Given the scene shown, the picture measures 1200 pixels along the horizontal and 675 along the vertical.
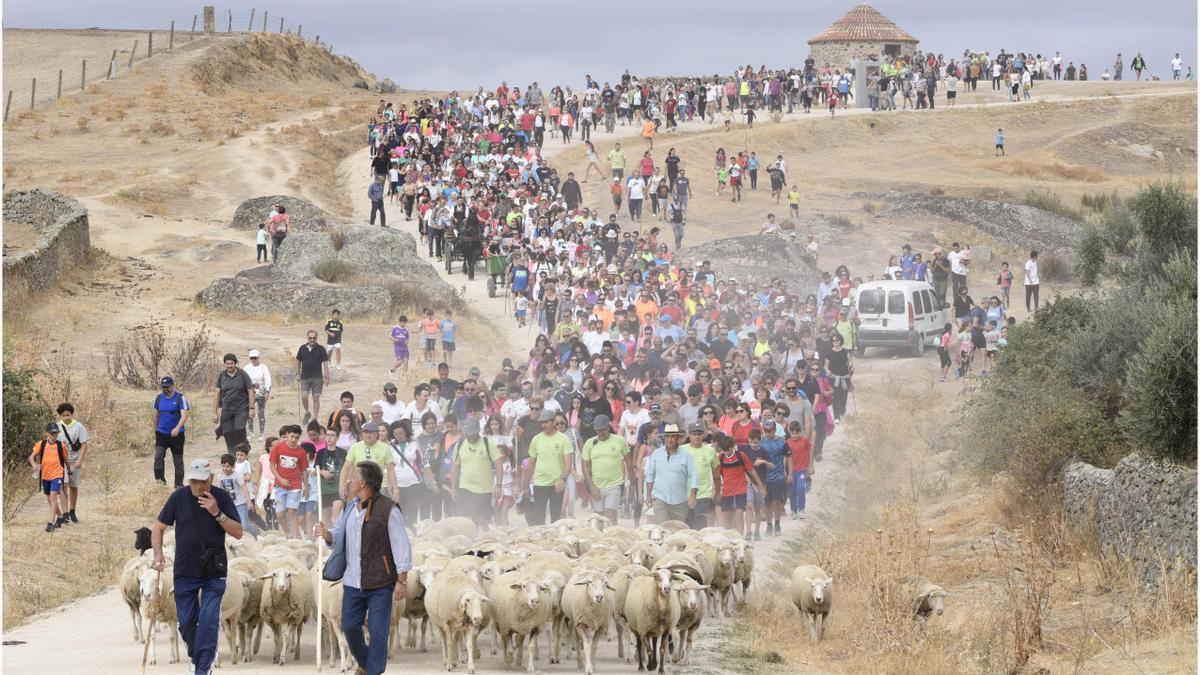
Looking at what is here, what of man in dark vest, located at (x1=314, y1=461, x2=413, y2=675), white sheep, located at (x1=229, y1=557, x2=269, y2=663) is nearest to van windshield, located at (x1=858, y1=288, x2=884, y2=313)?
white sheep, located at (x1=229, y1=557, x2=269, y2=663)

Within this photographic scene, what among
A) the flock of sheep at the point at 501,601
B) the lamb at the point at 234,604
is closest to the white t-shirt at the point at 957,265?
the flock of sheep at the point at 501,601

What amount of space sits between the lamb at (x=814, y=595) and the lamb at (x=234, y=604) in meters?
4.85

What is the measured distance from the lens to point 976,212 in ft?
149

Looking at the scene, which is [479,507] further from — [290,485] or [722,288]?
[722,288]

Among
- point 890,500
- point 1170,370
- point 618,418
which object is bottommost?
point 890,500

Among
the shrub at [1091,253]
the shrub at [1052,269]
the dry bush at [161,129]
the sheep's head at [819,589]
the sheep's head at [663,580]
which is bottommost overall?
the sheep's head at [819,589]

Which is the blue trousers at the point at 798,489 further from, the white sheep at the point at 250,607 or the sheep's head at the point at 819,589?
the white sheep at the point at 250,607

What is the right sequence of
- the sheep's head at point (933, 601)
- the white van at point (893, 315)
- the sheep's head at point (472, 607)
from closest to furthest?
the sheep's head at point (472, 607), the sheep's head at point (933, 601), the white van at point (893, 315)

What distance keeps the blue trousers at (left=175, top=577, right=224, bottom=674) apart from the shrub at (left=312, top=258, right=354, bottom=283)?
2623cm

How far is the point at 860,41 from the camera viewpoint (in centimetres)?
7231

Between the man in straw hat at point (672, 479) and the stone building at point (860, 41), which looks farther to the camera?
the stone building at point (860, 41)

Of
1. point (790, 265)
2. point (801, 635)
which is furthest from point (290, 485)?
point (790, 265)

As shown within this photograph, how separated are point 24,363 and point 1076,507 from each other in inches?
707

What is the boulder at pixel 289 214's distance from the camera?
42.4 meters
